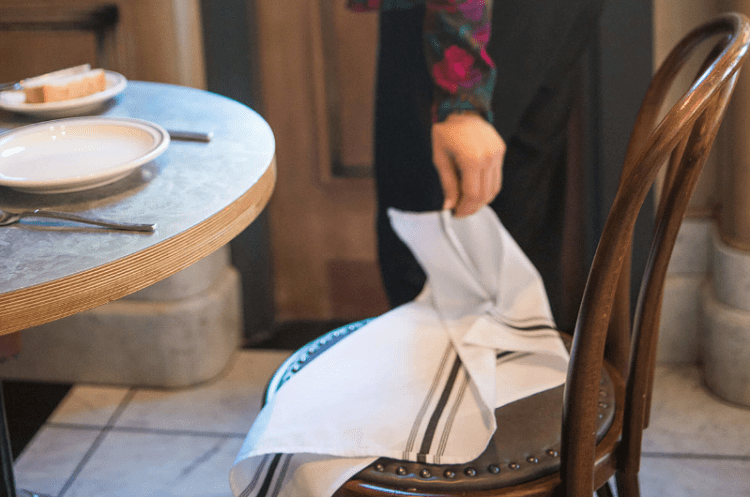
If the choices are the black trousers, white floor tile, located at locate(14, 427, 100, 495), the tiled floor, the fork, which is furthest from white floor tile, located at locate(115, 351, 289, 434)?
the fork

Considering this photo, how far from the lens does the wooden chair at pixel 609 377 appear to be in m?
0.68

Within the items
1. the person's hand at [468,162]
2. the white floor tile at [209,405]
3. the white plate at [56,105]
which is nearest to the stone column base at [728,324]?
the person's hand at [468,162]

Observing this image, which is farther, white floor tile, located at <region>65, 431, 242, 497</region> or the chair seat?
white floor tile, located at <region>65, 431, 242, 497</region>

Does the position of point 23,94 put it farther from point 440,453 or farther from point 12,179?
point 440,453

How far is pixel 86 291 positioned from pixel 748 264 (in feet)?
4.74

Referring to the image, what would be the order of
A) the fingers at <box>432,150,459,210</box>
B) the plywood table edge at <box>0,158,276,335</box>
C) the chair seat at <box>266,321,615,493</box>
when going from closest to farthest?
1. the plywood table edge at <box>0,158,276,335</box>
2. the chair seat at <box>266,321,615,493</box>
3. the fingers at <box>432,150,459,210</box>

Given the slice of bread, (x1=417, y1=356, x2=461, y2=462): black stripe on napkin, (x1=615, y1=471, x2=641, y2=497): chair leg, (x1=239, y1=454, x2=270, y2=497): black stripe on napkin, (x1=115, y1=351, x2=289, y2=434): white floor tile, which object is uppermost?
the slice of bread

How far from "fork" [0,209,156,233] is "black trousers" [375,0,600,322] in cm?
90

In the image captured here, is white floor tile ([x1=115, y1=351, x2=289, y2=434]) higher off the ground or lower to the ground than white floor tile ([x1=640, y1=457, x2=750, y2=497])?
lower

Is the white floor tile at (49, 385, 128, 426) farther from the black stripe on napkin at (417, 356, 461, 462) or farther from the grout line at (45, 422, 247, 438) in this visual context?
the black stripe on napkin at (417, 356, 461, 462)

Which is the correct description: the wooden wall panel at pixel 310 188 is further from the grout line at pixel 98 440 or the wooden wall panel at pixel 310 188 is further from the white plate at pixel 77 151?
the white plate at pixel 77 151

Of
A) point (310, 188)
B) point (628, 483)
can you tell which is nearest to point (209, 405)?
point (310, 188)

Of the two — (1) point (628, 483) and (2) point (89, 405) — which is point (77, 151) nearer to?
(1) point (628, 483)

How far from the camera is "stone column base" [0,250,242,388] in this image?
1.89m
